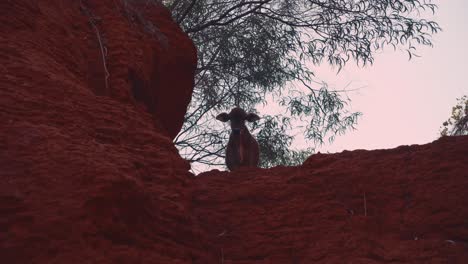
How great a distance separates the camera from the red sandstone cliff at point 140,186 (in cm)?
307

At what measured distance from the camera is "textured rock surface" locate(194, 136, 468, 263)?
162 inches

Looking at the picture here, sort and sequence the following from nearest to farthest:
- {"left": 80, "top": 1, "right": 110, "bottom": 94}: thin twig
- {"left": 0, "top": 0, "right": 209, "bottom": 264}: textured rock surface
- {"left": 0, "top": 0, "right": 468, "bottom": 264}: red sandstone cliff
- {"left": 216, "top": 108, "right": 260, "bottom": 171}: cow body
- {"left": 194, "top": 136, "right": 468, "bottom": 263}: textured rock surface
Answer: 1. {"left": 0, "top": 0, "right": 209, "bottom": 264}: textured rock surface
2. {"left": 0, "top": 0, "right": 468, "bottom": 264}: red sandstone cliff
3. {"left": 194, "top": 136, "right": 468, "bottom": 263}: textured rock surface
4. {"left": 80, "top": 1, "right": 110, "bottom": 94}: thin twig
5. {"left": 216, "top": 108, "right": 260, "bottom": 171}: cow body

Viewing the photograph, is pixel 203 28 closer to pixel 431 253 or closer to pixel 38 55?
pixel 38 55

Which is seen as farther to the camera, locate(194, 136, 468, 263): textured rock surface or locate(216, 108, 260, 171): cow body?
locate(216, 108, 260, 171): cow body

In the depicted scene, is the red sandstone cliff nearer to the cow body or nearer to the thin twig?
the thin twig

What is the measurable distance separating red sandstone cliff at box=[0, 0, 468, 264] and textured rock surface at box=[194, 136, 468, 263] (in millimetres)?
13

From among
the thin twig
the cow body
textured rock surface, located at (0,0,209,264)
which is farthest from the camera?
the cow body

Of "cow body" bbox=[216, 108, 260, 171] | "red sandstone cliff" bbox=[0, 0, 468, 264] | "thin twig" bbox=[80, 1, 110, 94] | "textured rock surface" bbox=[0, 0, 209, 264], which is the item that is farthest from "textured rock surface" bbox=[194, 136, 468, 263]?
"cow body" bbox=[216, 108, 260, 171]

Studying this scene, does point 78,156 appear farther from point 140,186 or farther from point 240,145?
point 240,145

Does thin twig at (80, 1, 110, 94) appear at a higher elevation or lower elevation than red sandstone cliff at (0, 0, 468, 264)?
higher

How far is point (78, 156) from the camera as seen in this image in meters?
3.42

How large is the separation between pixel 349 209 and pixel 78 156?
2.24 metres

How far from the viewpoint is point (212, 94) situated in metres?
13.4

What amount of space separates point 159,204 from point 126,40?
2.98m
